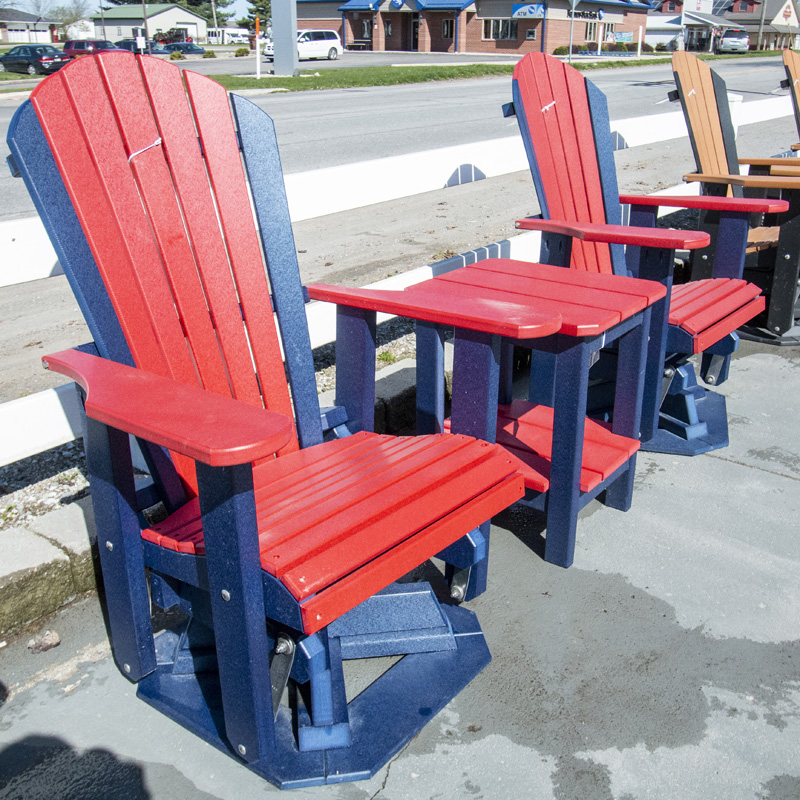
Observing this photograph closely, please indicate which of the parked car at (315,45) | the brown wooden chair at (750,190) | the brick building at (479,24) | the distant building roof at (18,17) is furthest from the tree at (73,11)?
the brown wooden chair at (750,190)

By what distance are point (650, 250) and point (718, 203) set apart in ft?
2.43

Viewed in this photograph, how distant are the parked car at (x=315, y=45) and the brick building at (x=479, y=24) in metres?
15.3

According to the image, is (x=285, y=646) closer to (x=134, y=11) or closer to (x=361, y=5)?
(x=361, y=5)

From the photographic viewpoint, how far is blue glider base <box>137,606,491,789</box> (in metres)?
1.69

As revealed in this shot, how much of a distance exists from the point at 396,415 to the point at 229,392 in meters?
0.95

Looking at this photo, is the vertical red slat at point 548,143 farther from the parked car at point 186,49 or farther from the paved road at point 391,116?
the parked car at point 186,49

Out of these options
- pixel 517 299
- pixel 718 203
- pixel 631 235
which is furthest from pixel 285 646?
pixel 718 203

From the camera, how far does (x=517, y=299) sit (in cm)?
245

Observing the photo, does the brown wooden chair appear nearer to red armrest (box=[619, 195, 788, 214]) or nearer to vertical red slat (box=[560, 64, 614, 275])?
red armrest (box=[619, 195, 788, 214])

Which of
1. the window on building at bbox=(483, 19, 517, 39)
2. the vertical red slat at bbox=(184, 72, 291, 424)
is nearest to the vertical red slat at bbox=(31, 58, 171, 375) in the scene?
the vertical red slat at bbox=(184, 72, 291, 424)

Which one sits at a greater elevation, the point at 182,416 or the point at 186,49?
the point at 182,416

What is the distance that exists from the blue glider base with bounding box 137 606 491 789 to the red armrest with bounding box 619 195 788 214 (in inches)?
85.9

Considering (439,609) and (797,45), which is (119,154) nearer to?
(439,609)

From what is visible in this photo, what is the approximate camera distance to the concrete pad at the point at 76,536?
2.12 m
